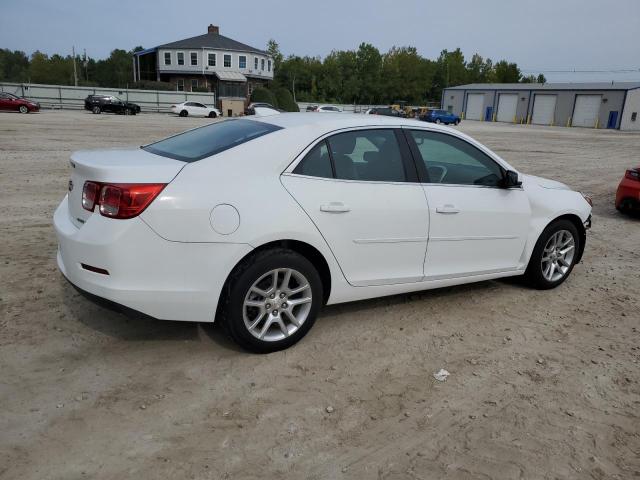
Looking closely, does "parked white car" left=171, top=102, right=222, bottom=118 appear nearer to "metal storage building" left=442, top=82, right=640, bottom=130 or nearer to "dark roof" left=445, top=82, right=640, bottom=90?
"metal storage building" left=442, top=82, right=640, bottom=130

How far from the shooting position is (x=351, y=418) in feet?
10.2

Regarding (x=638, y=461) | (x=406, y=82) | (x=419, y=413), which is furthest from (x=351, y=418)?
(x=406, y=82)

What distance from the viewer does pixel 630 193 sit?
864cm

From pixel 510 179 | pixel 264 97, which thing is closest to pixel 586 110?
pixel 264 97

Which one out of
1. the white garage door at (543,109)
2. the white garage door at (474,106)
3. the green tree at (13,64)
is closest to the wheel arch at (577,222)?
the white garage door at (543,109)

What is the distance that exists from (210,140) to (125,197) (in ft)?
3.18

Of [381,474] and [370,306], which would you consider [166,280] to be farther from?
[370,306]

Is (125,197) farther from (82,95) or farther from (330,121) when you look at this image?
(82,95)

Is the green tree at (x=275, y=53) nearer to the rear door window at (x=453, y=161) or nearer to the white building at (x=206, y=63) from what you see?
the white building at (x=206, y=63)

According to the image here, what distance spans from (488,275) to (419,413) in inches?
79.5

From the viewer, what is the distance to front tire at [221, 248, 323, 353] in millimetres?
3490

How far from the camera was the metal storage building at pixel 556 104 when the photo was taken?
2271 inches

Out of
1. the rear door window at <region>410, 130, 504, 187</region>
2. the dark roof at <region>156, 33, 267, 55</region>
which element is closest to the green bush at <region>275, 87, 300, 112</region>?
the dark roof at <region>156, 33, 267, 55</region>

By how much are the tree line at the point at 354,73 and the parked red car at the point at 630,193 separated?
253 ft
